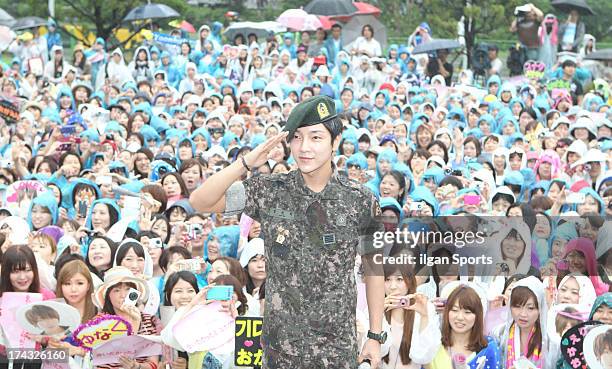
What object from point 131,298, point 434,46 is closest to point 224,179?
point 131,298

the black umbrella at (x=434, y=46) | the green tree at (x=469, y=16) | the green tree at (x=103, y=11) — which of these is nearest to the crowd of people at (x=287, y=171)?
the black umbrella at (x=434, y=46)

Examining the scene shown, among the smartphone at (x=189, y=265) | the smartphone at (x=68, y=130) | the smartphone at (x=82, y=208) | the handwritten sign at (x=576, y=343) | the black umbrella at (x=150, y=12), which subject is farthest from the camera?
the black umbrella at (x=150, y=12)

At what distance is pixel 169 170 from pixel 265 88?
870cm

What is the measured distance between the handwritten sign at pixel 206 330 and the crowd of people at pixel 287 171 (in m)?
0.06

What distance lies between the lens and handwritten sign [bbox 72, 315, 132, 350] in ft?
22.3

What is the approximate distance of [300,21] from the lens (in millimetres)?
26750

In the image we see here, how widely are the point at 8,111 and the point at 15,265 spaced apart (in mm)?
7287

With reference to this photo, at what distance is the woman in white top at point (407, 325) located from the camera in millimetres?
6777

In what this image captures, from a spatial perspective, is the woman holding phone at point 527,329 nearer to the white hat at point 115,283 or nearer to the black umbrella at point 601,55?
the white hat at point 115,283

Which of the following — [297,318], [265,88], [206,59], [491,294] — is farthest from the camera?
[206,59]

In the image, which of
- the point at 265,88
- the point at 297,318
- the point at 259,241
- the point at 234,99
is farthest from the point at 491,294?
the point at 265,88

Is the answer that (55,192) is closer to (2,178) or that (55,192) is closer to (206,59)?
(2,178)

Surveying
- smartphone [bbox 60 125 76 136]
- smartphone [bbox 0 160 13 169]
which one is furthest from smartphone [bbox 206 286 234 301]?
smartphone [bbox 60 125 76 136]

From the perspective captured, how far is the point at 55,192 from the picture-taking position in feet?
37.4
